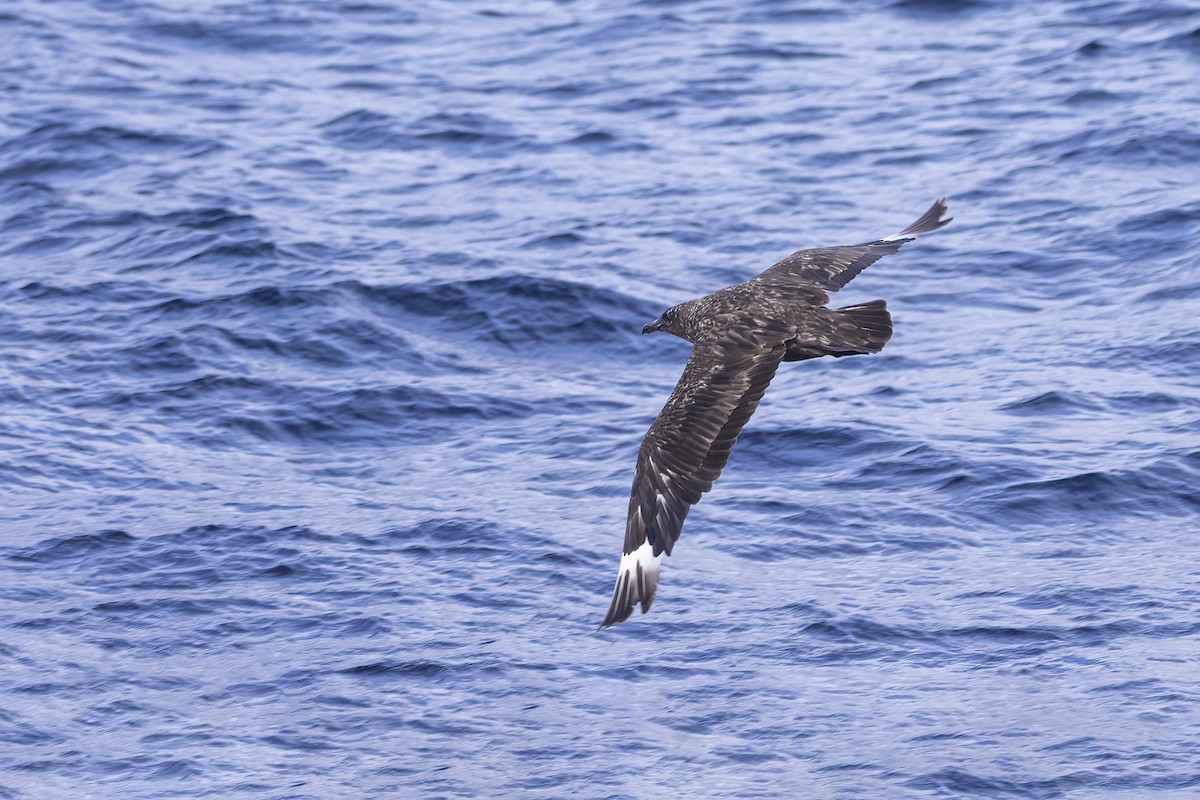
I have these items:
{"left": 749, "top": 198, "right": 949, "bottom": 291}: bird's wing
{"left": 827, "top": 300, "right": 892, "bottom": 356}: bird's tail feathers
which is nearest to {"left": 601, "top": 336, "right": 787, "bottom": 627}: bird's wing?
{"left": 827, "top": 300, "right": 892, "bottom": 356}: bird's tail feathers

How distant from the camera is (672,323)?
30.9 ft

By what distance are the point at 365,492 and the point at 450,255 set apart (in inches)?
144

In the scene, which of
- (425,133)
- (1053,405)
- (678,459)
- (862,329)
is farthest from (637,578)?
(425,133)

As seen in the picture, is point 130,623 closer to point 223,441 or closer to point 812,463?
point 223,441

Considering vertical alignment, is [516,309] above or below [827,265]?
below

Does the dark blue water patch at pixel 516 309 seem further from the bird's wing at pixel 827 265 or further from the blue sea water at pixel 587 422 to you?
the bird's wing at pixel 827 265

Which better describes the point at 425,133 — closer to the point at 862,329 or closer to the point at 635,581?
the point at 862,329

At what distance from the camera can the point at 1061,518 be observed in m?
11.0

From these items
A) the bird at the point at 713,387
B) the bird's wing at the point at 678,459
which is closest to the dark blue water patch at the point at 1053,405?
the bird at the point at 713,387

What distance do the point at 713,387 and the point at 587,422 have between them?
416cm

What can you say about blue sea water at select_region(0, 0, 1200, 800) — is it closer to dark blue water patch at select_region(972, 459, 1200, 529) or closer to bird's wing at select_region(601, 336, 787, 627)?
dark blue water patch at select_region(972, 459, 1200, 529)

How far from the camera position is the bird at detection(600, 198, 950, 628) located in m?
8.06

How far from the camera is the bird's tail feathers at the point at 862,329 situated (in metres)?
8.38

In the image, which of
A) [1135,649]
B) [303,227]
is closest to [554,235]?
[303,227]
